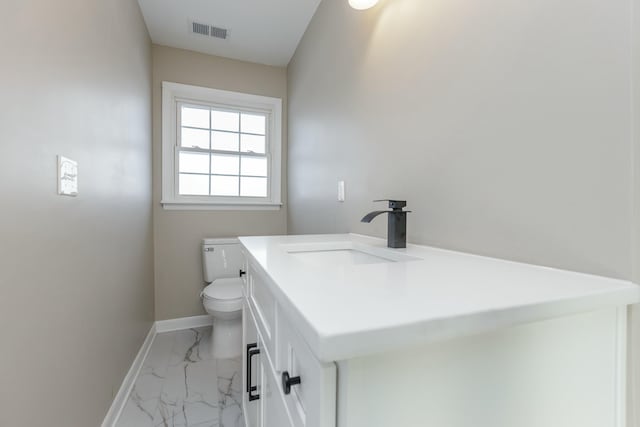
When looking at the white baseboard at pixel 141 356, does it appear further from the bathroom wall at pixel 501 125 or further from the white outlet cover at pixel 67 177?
the bathroom wall at pixel 501 125

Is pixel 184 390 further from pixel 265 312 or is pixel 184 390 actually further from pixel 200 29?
pixel 200 29

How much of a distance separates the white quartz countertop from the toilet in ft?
5.18

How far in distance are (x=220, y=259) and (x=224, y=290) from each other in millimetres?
410

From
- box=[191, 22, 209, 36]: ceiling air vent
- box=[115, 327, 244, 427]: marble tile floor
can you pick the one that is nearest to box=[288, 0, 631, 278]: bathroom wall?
box=[115, 327, 244, 427]: marble tile floor

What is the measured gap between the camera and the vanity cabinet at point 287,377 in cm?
37

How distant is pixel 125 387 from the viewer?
1627 millimetres

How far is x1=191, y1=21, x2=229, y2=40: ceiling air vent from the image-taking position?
221cm

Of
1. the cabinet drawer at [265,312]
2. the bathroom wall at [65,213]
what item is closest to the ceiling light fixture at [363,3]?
the bathroom wall at [65,213]

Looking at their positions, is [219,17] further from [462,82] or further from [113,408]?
[113,408]

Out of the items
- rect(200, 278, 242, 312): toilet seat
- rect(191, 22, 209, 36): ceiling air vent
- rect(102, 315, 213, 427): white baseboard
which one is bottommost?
rect(102, 315, 213, 427): white baseboard

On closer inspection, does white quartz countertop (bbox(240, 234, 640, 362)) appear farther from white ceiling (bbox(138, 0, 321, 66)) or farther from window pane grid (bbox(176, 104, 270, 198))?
window pane grid (bbox(176, 104, 270, 198))

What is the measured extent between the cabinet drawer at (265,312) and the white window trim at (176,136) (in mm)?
1836

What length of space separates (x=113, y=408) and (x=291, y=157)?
215 centimetres

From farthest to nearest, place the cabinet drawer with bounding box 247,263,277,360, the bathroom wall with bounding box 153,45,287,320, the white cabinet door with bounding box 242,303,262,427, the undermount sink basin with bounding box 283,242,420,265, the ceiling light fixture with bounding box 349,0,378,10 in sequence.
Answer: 1. the bathroom wall with bounding box 153,45,287,320
2. the ceiling light fixture with bounding box 349,0,378,10
3. the undermount sink basin with bounding box 283,242,420,265
4. the white cabinet door with bounding box 242,303,262,427
5. the cabinet drawer with bounding box 247,263,277,360
